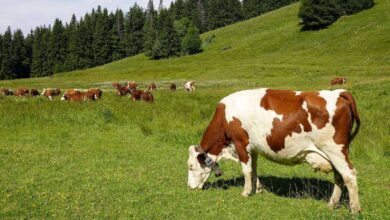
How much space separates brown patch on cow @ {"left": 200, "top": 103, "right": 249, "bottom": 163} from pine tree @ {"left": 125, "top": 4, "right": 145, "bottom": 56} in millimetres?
129826

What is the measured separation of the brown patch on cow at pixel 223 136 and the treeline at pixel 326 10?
82.7 metres

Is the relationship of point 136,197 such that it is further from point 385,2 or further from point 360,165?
point 385,2

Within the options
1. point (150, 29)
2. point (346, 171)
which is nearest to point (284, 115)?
point (346, 171)

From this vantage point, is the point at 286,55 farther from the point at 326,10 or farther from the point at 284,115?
the point at 284,115

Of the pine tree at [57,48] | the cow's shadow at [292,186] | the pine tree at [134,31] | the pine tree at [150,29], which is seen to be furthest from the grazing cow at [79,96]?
the pine tree at [134,31]

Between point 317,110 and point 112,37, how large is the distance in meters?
132

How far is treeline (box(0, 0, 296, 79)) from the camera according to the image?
11988 cm

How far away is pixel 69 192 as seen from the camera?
1029 cm

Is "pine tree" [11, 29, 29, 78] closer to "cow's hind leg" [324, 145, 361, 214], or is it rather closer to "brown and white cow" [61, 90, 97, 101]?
"brown and white cow" [61, 90, 97, 101]

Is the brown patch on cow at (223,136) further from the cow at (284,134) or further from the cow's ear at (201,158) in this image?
the cow's ear at (201,158)

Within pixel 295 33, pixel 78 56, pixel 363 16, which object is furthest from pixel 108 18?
pixel 363 16

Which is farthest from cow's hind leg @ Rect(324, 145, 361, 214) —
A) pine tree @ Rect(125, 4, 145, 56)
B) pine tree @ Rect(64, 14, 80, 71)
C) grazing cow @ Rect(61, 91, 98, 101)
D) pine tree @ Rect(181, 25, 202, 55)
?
pine tree @ Rect(125, 4, 145, 56)

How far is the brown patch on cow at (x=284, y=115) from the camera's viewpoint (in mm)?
9234

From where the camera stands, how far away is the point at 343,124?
8.88 metres
